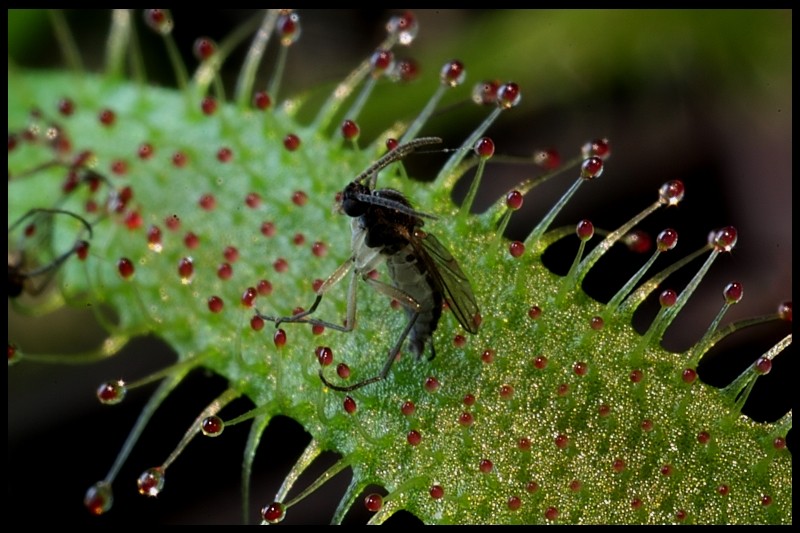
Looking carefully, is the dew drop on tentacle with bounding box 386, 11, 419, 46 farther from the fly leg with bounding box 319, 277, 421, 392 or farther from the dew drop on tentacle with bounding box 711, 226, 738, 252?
the dew drop on tentacle with bounding box 711, 226, 738, 252

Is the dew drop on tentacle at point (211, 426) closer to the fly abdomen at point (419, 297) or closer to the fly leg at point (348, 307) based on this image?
the fly leg at point (348, 307)

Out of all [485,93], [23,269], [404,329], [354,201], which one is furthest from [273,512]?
[23,269]

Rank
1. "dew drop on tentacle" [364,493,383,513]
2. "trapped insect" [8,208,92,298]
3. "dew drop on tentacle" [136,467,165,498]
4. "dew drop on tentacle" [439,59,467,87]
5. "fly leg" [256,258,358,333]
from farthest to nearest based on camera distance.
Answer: "trapped insect" [8,208,92,298] < "dew drop on tentacle" [439,59,467,87] < "fly leg" [256,258,358,333] < "dew drop on tentacle" [136,467,165,498] < "dew drop on tentacle" [364,493,383,513]

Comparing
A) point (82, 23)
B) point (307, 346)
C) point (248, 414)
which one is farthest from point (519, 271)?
point (82, 23)

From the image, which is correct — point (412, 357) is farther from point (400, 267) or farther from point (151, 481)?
point (151, 481)

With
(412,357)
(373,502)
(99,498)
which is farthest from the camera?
(412,357)

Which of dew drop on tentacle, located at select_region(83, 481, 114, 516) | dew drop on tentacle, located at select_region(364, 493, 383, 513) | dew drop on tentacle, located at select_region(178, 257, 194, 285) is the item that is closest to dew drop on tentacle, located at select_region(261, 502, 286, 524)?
dew drop on tentacle, located at select_region(364, 493, 383, 513)
